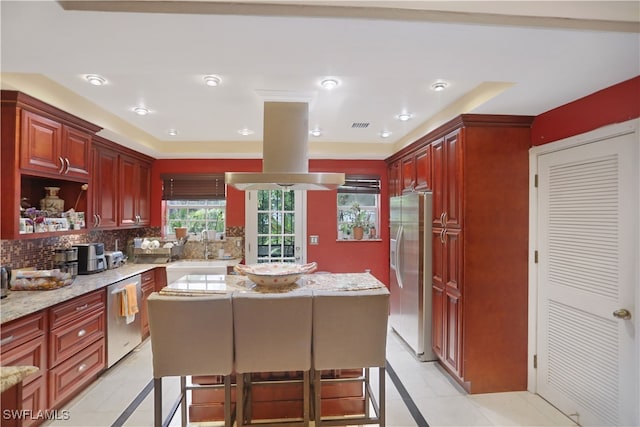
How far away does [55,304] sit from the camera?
2.24m

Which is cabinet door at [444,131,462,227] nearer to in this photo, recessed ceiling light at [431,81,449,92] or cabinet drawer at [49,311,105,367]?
recessed ceiling light at [431,81,449,92]

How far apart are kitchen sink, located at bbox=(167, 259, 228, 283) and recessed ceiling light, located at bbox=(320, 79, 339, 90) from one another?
8.75 feet

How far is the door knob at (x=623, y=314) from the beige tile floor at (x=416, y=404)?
92cm

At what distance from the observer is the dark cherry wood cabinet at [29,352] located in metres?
1.89

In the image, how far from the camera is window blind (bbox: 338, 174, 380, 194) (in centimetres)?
466

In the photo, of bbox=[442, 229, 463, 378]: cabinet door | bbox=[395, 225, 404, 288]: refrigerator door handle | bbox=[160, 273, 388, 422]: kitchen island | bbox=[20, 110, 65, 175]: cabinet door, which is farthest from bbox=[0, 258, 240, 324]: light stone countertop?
bbox=[442, 229, 463, 378]: cabinet door

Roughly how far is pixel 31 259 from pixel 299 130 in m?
2.65

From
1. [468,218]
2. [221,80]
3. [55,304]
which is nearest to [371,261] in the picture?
[468,218]

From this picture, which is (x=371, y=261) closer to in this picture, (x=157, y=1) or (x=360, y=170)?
(x=360, y=170)

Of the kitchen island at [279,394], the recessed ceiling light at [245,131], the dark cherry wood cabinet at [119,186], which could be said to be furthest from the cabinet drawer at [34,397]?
the recessed ceiling light at [245,131]

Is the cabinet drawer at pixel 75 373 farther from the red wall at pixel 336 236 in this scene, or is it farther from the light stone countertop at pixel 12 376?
the red wall at pixel 336 236

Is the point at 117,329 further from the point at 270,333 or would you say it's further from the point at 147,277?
the point at 270,333

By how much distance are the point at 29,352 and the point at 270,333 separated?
1.60 meters

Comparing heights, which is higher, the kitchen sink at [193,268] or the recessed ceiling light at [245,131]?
the recessed ceiling light at [245,131]
